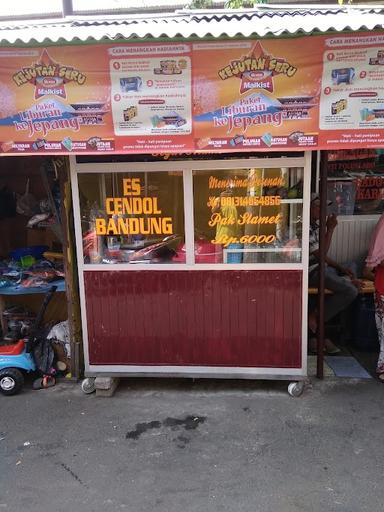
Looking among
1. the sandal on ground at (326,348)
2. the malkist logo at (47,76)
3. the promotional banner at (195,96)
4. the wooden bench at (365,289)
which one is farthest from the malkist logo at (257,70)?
the sandal on ground at (326,348)

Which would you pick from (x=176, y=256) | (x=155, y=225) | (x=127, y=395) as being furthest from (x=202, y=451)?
(x=155, y=225)

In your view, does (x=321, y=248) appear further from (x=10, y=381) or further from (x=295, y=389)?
(x=10, y=381)

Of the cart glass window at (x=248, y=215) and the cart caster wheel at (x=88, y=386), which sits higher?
the cart glass window at (x=248, y=215)

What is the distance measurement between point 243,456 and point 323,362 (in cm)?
171

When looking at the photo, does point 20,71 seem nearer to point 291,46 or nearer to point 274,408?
point 291,46

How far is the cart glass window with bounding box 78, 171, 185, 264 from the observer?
14.1ft

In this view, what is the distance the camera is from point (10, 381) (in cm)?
459

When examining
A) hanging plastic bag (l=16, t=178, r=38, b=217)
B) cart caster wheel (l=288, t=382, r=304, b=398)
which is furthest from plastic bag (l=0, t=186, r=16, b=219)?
cart caster wheel (l=288, t=382, r=304, b=398)

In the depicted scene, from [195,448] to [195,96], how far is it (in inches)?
109

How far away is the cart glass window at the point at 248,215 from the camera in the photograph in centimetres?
419

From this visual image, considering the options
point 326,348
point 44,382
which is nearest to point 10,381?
point 44,382

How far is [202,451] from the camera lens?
363 cm

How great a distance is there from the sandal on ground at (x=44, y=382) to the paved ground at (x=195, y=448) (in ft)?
0.24

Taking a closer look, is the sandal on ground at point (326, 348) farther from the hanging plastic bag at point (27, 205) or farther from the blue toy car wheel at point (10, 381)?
the hanging plastic bag at point (27, 205)
